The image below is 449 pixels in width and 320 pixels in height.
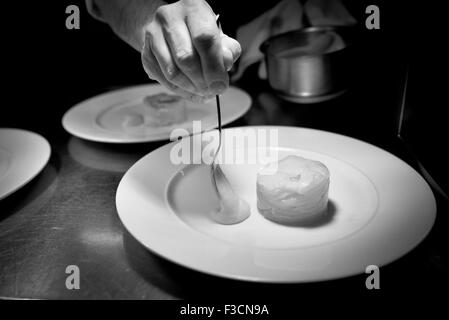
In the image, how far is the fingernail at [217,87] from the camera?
0.85 m

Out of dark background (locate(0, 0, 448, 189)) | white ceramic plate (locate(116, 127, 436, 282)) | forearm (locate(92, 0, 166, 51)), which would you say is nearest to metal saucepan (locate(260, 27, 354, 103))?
dark background (locate(0, 0, 448, 189))

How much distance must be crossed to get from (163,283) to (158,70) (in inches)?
19.0

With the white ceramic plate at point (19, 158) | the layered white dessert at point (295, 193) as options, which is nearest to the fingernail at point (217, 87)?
the layered white dessert at point (295, 193)

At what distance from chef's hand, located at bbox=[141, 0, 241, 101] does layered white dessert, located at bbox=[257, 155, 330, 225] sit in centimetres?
25

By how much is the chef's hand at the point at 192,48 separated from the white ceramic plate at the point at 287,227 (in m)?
0.27

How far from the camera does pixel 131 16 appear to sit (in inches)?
54.3

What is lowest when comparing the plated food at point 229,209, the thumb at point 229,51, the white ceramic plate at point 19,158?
the plated food at point 229,209

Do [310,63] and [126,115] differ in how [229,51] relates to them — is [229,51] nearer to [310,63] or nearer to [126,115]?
[310,63]

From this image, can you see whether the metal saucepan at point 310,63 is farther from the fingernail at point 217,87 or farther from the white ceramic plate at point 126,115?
the fingernail at point 217,87

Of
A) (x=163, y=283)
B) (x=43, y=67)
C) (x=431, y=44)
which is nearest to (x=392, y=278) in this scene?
(x=163, y=283)

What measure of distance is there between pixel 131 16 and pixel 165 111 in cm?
33

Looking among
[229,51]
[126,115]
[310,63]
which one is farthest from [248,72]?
[229,51]

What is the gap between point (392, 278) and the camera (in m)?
0.76

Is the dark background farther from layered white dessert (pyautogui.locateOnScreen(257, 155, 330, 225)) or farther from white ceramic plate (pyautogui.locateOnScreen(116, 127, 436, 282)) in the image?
layered white dessert (pyautogui.locateOnScreen(257, 155, 330, 225))
